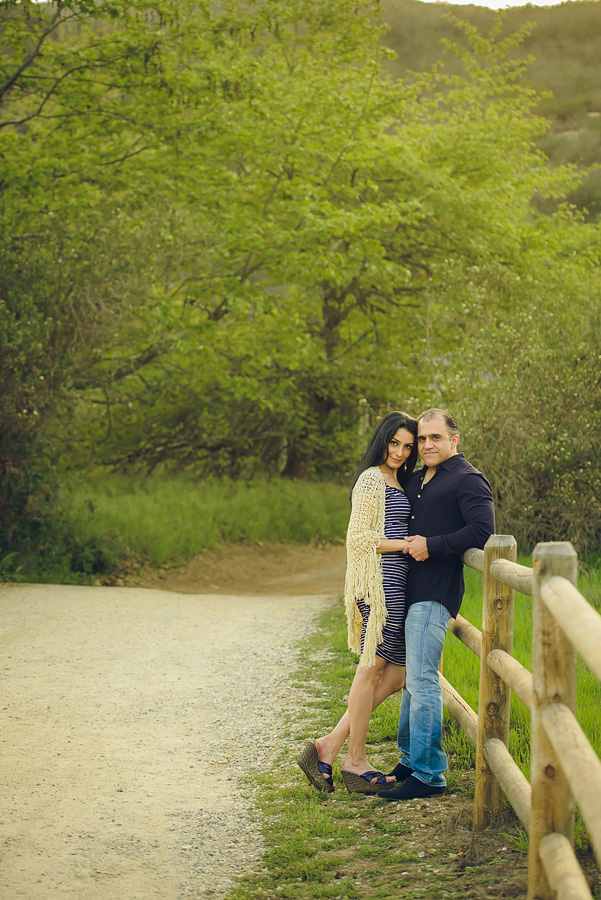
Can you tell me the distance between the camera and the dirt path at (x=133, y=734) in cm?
360

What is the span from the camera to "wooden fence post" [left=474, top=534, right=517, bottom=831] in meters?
3.60

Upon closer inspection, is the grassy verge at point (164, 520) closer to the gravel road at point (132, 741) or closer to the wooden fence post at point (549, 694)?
the gravel road at point (132, 741)

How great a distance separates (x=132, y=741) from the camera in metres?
5.27

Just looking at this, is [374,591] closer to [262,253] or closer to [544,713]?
[544,713]

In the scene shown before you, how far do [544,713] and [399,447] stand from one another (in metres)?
1.90

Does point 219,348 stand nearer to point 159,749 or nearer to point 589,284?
point 589,284

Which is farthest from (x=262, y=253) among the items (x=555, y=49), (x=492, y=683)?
(x=555, y=49)

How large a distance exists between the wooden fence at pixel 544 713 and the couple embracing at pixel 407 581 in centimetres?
25

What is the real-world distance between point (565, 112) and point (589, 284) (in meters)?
61.9

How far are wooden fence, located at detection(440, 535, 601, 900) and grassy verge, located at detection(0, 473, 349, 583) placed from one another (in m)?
8.37

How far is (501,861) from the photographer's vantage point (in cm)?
335

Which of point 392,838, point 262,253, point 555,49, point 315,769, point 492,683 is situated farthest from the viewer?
point 555,49

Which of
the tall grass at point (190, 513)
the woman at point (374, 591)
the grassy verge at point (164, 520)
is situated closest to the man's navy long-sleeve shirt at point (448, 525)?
the woman at point (374, 591)

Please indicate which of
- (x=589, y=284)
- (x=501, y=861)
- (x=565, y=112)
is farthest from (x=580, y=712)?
(x=565, y=112)
